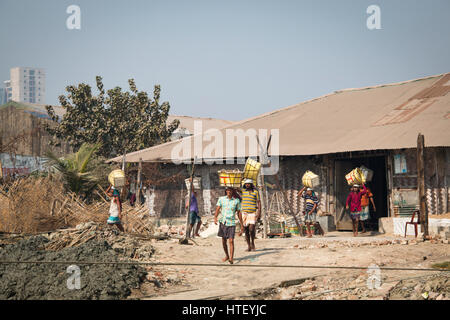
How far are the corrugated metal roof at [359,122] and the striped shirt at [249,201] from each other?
584cm

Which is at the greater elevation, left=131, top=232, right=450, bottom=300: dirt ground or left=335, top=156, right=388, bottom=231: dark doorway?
left=335, top=156, right=388, bottom=231: dark doorway

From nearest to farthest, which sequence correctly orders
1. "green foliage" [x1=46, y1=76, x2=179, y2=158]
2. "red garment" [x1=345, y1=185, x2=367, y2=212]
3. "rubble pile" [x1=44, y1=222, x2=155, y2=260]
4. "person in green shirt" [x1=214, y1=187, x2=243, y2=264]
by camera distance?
"person in green shirt" [x1=214, y1=187, x2=243, y2=264]
"rubble pile" [x1=44, y1=222, x2=155, y2=260]
"red garment" [x1=345, y1=185, x2=367, y2=212]
"green foliage" [x1=46, y1=76, x2=179, y2=158]

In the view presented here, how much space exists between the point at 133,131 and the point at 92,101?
2.54 meters

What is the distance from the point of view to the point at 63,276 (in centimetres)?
866

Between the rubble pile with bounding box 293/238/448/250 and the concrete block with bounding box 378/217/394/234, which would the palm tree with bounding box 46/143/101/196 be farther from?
the concrete block with bounding box 378/217/394/234

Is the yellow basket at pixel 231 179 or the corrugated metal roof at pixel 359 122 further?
the corrugated metal roof at pixel 359 122

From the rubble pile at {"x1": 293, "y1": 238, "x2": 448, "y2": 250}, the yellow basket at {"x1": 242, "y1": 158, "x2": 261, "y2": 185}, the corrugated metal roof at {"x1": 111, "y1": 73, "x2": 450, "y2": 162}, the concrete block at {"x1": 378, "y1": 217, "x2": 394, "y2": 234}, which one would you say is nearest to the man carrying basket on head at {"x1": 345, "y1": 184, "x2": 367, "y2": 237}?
the concrete block at {"x1": 378, "y1": 217, "x2": 394, "y2": 234}

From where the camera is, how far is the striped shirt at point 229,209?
34.8ft

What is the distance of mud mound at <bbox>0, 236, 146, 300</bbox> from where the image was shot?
8.11 meters

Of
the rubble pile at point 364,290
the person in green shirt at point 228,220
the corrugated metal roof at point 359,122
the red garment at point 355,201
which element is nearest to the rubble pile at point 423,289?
the rubble pile at point 364,290

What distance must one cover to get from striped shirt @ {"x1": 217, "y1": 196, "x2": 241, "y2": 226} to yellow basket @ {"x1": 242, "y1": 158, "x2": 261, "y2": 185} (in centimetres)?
183

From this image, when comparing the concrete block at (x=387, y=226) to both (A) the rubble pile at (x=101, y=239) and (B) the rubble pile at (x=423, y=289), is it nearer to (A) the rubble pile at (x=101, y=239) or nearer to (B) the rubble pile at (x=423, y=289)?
(B) the rubble pile at (x=423, y=289)

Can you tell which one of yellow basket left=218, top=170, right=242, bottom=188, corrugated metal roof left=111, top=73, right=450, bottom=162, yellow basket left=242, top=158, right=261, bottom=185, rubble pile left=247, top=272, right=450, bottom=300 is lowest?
rubble pile left=247, top=272, right=450, bottom=300

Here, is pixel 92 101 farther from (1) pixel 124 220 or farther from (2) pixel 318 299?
(2) pixel 318 299
